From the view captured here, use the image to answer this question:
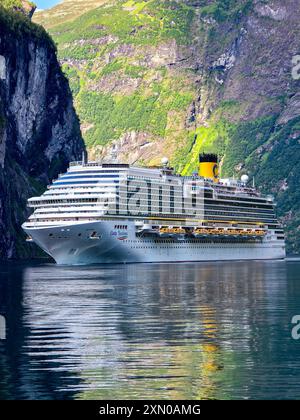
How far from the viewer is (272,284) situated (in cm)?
12188

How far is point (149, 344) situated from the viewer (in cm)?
6381

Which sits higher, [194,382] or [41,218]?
[41,218]

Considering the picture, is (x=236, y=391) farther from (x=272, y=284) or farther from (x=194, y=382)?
(x=272, y=284)

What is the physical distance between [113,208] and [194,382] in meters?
148

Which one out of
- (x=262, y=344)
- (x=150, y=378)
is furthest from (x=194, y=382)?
(x=262, y=344)

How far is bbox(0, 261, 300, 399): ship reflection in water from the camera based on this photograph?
165 feet

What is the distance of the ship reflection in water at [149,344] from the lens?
50.2 metres

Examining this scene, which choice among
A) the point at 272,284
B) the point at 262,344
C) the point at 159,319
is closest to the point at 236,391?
the point at 262,344

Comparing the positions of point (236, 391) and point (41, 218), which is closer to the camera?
point (236, 391)

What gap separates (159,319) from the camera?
256 ft

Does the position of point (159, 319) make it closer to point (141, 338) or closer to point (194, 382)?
point (141, 338)
